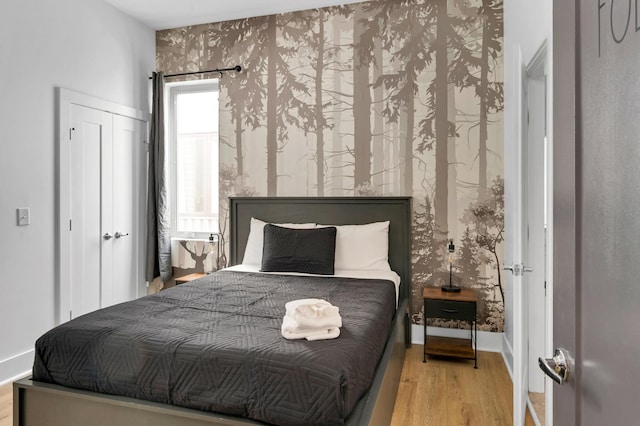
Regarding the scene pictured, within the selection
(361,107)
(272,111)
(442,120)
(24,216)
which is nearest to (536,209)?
(442,120)

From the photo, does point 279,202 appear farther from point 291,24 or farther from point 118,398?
point 118,398

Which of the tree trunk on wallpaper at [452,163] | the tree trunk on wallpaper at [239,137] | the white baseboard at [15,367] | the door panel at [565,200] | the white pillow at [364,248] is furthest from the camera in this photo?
the tree trunk on wallpaper at [239,137]

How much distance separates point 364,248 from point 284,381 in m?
1.93

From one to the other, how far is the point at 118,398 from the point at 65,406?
290 millimetres

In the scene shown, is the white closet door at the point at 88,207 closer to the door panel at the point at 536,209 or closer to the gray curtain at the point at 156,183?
the gray curtain at the point at 156,183

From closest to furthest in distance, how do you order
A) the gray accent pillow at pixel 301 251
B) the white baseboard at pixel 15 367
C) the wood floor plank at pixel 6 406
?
the wood floor plank at pixel 6 406 → the white baseboard at pixel 15 367 → the gray accent pillow at pixel 301 251

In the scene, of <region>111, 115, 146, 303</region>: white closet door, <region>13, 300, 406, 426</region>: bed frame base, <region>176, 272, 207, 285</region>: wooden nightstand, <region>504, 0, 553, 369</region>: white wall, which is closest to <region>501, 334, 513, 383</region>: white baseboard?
<region>504, 0, 553, 369</region>: white wall

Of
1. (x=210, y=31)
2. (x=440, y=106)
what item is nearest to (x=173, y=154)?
(x=210, y=31)

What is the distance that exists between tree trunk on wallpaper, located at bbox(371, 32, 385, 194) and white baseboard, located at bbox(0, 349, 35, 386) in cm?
303

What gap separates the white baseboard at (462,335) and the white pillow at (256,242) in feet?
4.26

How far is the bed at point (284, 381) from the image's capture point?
157 centimetres

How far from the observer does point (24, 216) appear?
296 cm

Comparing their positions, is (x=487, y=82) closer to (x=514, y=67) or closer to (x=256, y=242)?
(x=514, y=67)

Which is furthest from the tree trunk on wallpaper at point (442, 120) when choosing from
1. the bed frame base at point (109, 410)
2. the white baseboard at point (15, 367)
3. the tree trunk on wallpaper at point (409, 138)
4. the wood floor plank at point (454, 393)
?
Answer: the white baseboard at point (15, 367)
